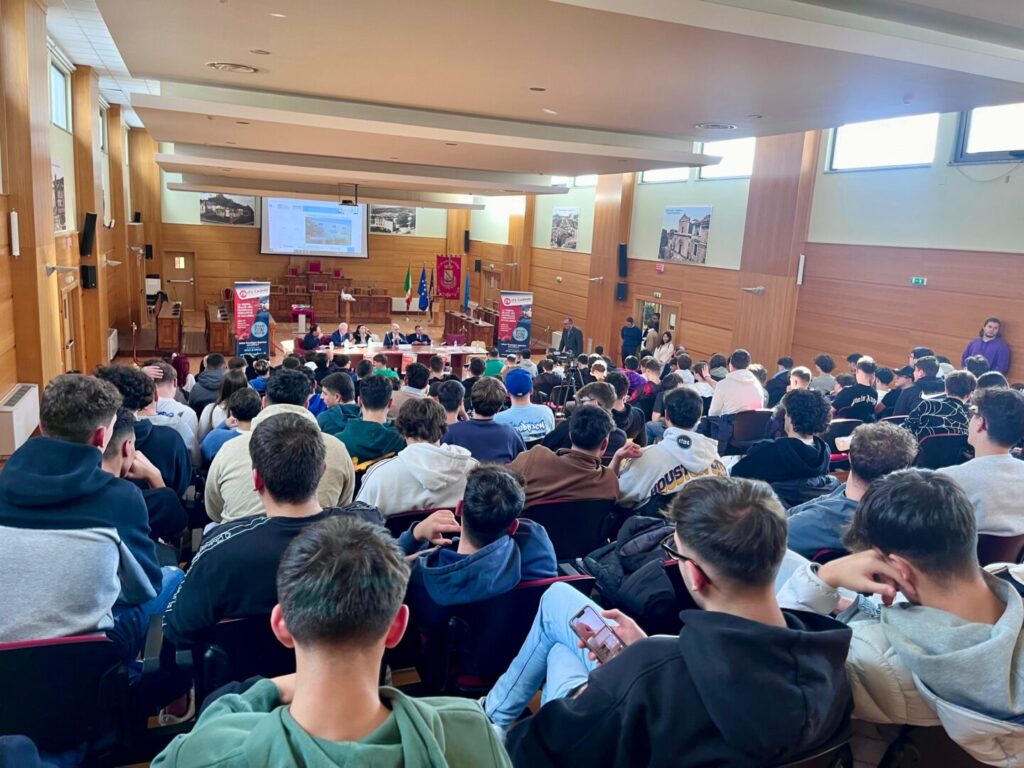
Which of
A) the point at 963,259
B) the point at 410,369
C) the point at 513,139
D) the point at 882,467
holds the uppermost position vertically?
the point at 513,139

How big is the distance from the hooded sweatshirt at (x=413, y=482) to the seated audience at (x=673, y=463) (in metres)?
0.92

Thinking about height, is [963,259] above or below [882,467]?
above

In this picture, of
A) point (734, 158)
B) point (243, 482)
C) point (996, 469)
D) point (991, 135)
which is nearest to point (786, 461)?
point (996, 469)

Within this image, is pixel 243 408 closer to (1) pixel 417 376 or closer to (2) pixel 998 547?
(1) pixel 417 376

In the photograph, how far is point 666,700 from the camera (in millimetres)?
1419

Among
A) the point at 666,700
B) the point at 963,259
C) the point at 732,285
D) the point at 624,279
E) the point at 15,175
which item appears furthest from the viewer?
the point at 624,279

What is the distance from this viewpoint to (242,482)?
3.11 meters

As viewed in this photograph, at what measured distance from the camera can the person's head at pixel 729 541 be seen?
4.96 ft

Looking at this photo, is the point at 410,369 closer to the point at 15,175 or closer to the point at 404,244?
the point at 15,175

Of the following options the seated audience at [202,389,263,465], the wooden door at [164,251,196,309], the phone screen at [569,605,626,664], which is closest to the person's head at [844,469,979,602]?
the phone screen at [569,605,626,664]

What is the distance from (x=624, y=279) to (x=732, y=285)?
360cm

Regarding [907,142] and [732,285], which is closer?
[907,142]

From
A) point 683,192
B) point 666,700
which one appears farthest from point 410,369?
point 683,192

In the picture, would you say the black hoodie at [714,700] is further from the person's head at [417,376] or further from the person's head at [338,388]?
the person's head at [417,376]
